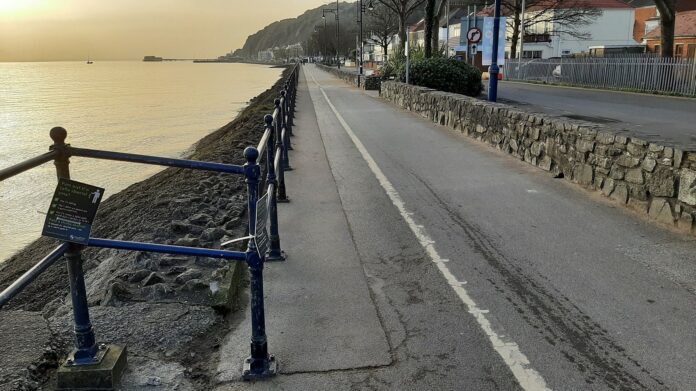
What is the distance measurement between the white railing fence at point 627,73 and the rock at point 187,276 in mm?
24208

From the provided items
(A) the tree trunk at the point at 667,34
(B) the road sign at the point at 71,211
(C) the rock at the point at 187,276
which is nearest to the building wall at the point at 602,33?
(A) the tree trunk at the point at 667,34

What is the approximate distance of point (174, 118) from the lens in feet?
105

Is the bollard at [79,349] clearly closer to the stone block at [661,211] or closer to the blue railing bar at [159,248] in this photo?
the blue railing bar at [159,248]

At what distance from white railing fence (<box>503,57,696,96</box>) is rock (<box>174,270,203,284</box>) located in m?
24.2

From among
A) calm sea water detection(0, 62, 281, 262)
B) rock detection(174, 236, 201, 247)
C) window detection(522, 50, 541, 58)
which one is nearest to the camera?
rock detection(174, 236, 201, 247)

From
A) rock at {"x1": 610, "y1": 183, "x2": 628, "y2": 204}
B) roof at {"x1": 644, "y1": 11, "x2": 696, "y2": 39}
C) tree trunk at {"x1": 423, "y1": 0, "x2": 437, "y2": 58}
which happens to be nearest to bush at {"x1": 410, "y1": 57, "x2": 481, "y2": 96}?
tree trunk at {"x1": 423, "y1": 0, "x2": 437, "y2": 58}

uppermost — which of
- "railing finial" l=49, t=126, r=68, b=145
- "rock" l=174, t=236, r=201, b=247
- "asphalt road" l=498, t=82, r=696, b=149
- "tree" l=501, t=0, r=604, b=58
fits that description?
"tree" l=501, t=0, r=604, b=58

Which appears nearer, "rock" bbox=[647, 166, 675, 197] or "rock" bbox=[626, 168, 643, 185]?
"rock" bbox=[647, 166, 675, 197]

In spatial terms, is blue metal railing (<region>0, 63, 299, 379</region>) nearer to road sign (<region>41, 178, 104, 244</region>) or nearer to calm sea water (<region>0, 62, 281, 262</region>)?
road sign (<region>41, 178, 104, 244</region>)

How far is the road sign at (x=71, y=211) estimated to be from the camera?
3002mm

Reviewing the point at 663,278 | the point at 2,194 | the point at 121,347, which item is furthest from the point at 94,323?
the point at 2,194

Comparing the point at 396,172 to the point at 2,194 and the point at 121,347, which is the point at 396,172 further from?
the point at 2,194

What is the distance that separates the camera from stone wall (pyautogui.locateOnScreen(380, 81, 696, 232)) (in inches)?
240

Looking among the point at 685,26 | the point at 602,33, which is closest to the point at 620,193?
the point at 685,26
